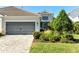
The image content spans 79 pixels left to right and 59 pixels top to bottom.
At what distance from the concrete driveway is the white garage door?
1.05 feet

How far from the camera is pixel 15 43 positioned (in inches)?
853

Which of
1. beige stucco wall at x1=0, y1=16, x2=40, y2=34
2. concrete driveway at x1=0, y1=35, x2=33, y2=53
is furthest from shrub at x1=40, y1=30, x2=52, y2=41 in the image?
beige stucco wall at x1=0, y1=16, x2=40, y2=34

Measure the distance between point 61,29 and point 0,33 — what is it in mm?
5447

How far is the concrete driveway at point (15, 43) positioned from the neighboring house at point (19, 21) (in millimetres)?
521

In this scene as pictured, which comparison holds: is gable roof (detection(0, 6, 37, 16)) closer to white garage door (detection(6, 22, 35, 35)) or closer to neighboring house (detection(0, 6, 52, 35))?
neighboring house (detection(0, 6, 52, 35))

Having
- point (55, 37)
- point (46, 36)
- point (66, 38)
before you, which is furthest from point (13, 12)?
point (66, 38)

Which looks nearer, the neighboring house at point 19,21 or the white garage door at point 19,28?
the neighboring house at point 19,21

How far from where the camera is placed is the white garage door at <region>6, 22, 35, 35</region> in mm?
21250

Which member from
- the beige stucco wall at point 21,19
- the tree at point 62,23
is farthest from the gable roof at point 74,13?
the beige stucco wall at point 21,19

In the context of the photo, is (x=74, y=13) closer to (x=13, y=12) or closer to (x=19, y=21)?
(x=19, y=21)

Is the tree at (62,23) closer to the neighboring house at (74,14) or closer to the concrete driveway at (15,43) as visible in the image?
the neighboring house at (74,14)

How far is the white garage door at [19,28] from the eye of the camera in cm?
2125
